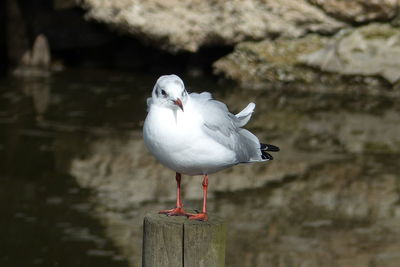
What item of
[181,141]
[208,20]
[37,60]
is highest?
[208,20]

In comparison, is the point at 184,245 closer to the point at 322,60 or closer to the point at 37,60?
the point at 322,60

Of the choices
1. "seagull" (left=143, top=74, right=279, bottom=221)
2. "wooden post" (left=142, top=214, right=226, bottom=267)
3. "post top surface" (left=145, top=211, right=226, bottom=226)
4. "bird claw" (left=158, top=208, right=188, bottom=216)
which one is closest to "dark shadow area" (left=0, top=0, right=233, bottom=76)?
"seagull" (left=143, top=74, right=279, bottom=221)

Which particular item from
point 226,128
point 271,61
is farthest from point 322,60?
point 226,128

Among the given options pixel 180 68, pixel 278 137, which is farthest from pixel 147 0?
pixel 278 137

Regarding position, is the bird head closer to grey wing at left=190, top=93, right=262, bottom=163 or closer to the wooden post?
grey wing at left=190, top=93, right=262, bottom=163

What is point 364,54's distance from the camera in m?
11.0

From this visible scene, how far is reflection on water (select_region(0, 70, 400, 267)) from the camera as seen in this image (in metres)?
6.34

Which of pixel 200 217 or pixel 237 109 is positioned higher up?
pixel 237 109

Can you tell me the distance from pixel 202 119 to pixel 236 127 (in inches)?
13.3

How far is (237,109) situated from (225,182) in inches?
96.8

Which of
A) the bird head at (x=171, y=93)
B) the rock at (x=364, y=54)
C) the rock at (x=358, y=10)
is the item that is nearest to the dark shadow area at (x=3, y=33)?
the rock at (x=364, y=54)

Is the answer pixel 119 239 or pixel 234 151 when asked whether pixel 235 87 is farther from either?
pixel 234 151

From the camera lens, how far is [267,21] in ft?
37.1

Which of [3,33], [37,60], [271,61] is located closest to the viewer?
[271,61]
